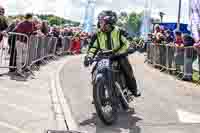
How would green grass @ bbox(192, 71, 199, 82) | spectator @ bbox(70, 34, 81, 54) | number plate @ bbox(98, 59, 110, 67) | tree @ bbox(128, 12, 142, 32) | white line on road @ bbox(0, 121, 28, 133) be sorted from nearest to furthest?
white line on road @ bbox(0, 121, 28, 133) → number plate @ bbox(98, 59, 110, 67) → green grass @ bbox(192, 71, 199, 82) → spectator @ bbox(70, 34, 81, 54) → tree @ bbox(128, 12, 142, 32)

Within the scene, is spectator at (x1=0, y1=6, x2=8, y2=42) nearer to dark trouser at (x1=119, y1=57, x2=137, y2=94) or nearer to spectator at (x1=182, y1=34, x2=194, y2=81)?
dark trouser at (x1=119, y1=57, x2=137, y2=94)

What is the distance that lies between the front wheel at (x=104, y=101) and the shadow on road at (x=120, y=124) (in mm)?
144

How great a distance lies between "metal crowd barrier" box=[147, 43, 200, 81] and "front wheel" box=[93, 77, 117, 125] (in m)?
7.41

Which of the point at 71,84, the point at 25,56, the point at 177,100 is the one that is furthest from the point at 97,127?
the point at 25,56

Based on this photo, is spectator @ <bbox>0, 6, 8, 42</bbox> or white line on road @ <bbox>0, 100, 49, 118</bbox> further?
spectator @ <bbox>0, 6, 8, 42</bbox>

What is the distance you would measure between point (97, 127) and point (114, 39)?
172 cm

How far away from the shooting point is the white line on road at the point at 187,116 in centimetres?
839

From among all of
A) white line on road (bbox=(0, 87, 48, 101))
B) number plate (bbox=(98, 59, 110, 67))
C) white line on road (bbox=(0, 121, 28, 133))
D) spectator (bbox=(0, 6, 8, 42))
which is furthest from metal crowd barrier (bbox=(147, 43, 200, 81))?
white line on road (bbox=(0, 121, 28, 133))

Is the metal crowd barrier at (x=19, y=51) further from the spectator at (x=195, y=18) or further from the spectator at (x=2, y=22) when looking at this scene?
the spectator at (x=195, y=18)

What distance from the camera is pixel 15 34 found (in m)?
12.6

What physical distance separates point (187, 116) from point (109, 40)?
2.13 metres

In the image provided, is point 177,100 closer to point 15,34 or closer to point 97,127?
point 97,127

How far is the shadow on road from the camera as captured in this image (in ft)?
24.2

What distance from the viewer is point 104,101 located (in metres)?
7.57
